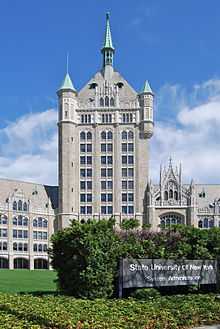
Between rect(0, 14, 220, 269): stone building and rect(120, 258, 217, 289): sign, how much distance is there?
7999cm

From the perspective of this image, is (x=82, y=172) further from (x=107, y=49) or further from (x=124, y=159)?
(x=107, y=49)

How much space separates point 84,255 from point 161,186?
87.0 metres

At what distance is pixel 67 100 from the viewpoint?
360 ft

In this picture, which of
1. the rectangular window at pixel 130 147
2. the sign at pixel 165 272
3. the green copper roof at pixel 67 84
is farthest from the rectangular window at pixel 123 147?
the sign at pixel 165 272

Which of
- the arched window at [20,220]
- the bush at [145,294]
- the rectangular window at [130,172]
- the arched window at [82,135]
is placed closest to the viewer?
the bush at [145,294]

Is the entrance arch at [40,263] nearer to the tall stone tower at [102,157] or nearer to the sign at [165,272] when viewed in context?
the tall stone tower at [102,157]

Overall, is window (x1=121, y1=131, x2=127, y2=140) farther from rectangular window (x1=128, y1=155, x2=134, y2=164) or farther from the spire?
the spire

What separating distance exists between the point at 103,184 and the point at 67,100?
18153 mm

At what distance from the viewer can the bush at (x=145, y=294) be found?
2132 cm

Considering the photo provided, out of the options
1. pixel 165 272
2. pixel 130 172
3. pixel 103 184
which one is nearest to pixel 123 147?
pixel 130 172

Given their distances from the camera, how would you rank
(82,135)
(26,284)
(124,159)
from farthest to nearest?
1. (82,135)
2. (124,159)
3. (26,284)

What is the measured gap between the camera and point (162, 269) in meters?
23.4

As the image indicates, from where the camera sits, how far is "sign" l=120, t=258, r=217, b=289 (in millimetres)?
22266

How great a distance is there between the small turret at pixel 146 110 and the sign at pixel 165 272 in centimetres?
8432
